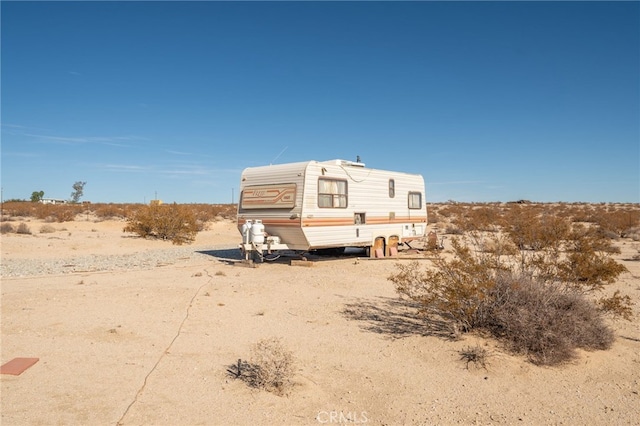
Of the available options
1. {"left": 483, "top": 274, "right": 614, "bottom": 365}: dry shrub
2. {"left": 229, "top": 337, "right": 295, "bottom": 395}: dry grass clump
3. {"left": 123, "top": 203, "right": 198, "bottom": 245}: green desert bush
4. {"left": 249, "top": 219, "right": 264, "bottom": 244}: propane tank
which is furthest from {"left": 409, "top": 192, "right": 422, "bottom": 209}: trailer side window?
{"left": 229, "top": 337, "right": 295, "bottom": 395}: dry grass clump

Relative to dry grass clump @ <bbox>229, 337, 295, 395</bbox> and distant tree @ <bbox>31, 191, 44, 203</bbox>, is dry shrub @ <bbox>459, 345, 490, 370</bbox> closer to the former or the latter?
dry grass clump @ <bbox>229, 337, 295, 395</bbox>

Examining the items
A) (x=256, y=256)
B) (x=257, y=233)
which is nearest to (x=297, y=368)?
(x=257, y=233)

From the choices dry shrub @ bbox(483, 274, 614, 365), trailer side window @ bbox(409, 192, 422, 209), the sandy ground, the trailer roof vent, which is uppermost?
the trailer roof vent

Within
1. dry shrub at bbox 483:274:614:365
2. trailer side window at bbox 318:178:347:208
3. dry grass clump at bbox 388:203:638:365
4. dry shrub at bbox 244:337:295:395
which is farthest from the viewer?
trailer side window at bbox 318:178:347:208

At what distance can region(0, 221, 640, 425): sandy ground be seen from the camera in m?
4.05

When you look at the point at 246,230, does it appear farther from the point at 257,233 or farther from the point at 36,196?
the point at 36,196

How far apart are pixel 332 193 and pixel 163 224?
12.3 meters

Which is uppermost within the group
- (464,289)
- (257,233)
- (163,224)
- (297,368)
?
(163,224)

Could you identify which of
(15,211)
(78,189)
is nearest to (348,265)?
(15,211)

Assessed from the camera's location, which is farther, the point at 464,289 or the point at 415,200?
the point at 415,200

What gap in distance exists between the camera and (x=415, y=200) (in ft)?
54.0

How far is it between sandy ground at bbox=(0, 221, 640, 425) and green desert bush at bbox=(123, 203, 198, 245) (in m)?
12.9

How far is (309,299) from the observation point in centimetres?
865

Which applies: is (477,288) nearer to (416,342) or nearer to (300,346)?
(416,342)
